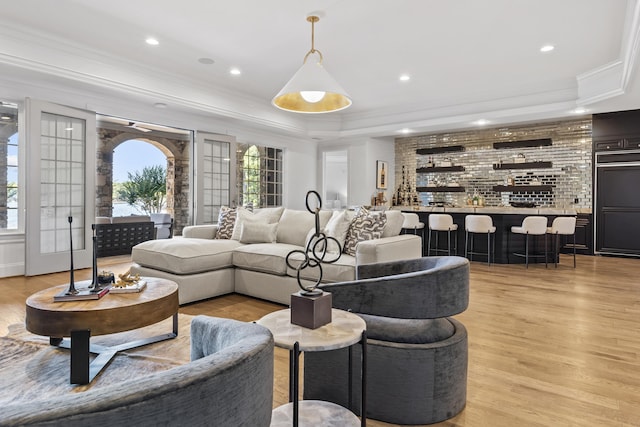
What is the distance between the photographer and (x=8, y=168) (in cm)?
545

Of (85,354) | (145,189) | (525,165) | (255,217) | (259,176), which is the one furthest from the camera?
(145,189)

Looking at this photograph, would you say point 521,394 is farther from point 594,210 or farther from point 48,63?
point 594,210

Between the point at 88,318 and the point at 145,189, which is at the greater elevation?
the point at 145,189

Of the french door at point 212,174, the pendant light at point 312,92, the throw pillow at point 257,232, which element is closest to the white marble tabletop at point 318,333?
the pendant light at point 312,92

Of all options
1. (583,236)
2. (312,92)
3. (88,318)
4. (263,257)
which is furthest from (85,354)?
(583,236)

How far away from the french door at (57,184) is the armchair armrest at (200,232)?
155cm

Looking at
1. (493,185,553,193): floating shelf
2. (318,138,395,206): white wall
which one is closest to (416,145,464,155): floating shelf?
(318,138,395,206): white wall

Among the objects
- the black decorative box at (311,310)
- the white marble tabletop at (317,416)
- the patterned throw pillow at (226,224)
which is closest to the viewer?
the black decorative box at (311,310)

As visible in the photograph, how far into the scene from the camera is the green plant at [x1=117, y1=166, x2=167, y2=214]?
959cm

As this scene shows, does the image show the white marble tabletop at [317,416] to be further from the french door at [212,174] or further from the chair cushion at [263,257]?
the french door at [212,174]

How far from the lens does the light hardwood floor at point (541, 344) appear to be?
6.17 ft

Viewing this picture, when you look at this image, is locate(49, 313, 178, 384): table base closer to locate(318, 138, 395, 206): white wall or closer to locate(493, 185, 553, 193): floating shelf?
locate(318, 138, 395, 206): white wall

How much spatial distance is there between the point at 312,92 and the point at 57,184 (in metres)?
4.10

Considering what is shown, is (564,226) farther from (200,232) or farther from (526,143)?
(200,232)
